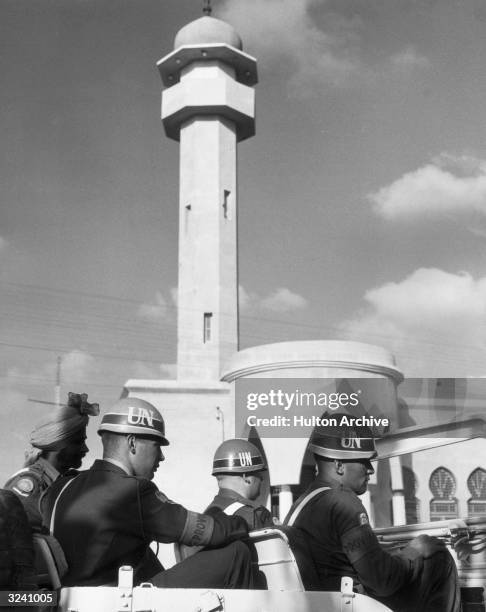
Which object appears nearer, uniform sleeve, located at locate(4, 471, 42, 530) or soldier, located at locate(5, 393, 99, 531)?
uniform sleeve, located at locate(4, 471, 42, 530)

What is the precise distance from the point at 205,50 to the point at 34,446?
35.0m

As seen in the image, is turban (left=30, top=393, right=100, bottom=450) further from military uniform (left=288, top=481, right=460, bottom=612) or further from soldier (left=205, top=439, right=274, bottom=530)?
military uniform (left=288, top=481, right=460, bottom=612)

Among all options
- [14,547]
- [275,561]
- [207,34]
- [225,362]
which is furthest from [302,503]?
[207,34]

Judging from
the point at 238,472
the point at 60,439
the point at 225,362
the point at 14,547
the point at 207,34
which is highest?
the point at 207,34

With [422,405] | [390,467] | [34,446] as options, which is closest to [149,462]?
[34,446]

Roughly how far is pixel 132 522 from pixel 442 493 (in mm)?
31005

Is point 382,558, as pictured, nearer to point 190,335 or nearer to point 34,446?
point 34,446

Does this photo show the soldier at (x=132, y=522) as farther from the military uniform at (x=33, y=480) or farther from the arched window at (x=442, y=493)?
the arched window at (x=442, y=493)

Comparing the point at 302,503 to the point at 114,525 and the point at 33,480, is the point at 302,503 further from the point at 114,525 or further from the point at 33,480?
the point at 33,480

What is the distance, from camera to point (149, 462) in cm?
401

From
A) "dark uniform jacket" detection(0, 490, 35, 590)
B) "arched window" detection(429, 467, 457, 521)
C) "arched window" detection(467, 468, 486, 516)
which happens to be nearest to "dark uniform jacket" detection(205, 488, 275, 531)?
"dark uniform jacket" detection(0, 490, 35, 590)

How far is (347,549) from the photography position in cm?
420

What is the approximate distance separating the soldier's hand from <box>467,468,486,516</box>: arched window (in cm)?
3004

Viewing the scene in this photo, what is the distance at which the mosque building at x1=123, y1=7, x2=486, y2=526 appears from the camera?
28500mm
